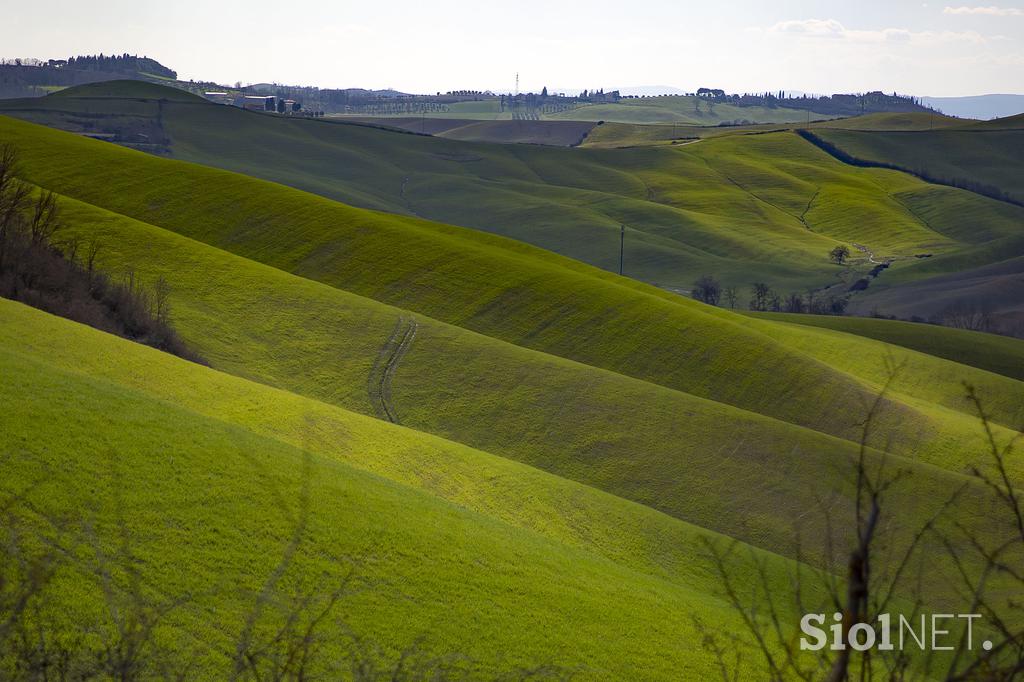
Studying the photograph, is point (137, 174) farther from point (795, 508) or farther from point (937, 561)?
point (937, 561)

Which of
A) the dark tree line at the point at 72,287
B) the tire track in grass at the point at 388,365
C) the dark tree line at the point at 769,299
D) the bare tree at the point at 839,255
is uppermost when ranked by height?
the dark tree line at the point at 72,287

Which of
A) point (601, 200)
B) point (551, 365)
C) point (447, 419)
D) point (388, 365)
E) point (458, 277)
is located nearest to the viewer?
point (447, 419)

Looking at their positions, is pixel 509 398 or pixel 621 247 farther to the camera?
pixel 621 247

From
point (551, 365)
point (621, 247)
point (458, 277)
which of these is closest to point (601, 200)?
point (621, 247)

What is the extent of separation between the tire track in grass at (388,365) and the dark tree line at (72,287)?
7831 mm

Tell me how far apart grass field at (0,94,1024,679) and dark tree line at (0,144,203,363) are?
2143 millimetres

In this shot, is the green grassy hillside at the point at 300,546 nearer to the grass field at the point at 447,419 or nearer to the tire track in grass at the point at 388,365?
the grass field at the point at 447,419

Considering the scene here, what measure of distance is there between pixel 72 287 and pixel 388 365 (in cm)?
1420

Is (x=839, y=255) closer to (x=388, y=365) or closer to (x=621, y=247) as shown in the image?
(x=621, y=247)

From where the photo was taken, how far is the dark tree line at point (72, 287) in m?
40.9

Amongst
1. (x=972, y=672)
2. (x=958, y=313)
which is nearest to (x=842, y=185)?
(x=958, y=313)

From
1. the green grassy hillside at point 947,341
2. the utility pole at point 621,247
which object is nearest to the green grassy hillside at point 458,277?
the green grassy hillside at point 947,341

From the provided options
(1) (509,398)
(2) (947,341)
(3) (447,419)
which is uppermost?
(1) (509,398)

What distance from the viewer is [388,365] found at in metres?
48.6
